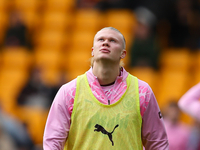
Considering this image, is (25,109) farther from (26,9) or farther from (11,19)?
(26,9)

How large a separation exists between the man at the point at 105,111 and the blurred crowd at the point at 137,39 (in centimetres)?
471

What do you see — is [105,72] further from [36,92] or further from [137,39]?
[137,39]

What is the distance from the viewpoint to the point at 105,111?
411 centimetres

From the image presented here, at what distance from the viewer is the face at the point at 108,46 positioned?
4160 mm

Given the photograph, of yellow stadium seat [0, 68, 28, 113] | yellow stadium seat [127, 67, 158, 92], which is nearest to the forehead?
yellow stadium seat [127, 67, 158, 92]

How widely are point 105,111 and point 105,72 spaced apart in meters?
0.36

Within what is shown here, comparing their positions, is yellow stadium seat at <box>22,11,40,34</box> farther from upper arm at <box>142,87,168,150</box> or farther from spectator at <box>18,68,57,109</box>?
upper arm at <box>142,87,168,150</box>

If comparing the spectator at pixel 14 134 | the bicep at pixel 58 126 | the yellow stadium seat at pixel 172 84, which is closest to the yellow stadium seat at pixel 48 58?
the spectator at pixel 14 134

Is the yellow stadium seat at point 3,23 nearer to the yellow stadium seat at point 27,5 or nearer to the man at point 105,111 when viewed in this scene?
the yellow stadium seat at point 27,5

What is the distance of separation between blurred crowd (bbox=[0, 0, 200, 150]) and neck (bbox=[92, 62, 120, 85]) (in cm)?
471

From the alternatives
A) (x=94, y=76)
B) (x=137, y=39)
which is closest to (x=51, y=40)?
(x=137, y=39)

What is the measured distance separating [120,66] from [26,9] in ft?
27.4

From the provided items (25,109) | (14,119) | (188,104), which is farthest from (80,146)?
(25,109)

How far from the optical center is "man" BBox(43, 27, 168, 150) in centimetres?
405
